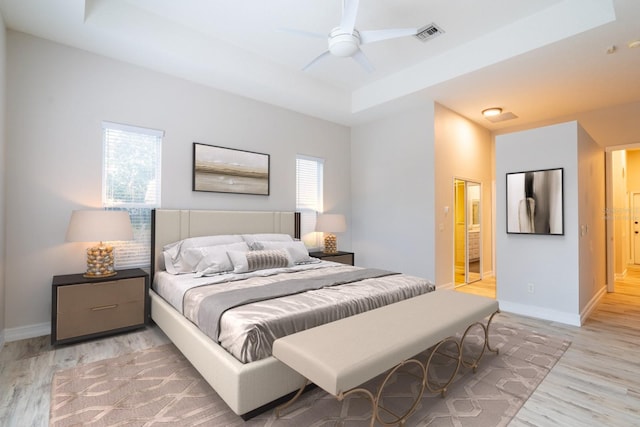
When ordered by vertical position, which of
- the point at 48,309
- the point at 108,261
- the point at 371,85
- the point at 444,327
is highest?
the point at 371,85

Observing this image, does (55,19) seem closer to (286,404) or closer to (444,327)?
(286,404)

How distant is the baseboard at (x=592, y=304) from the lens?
369 cm

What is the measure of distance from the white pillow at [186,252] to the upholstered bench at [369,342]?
1927 millimetres

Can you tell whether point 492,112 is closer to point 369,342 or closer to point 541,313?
point 541,313

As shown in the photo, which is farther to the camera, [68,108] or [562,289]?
[562,289]

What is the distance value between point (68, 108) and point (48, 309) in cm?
208

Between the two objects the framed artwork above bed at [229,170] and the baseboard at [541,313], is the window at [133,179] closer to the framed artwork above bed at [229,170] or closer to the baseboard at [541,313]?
the framed artwork above bed at [229,170]

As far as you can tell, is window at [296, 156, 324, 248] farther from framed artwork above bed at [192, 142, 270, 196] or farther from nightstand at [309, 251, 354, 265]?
framed artwork above bed at [192, 142, 270, 196]

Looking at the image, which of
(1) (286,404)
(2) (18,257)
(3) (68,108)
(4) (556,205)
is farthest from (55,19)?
(4) (556,205)

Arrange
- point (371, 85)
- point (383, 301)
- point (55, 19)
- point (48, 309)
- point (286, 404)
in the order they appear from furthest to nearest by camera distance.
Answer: point (371, 85) → point (48, 309) → point (55, 19) → point (383, 301) → point (286, 404)

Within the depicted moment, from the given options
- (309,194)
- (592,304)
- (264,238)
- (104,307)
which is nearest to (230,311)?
(104,307)

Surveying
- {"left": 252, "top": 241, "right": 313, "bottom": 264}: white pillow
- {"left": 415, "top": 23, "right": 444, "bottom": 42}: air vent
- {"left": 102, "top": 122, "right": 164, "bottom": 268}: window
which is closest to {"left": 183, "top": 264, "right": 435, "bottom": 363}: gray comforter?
{"left": 252, "top": 241, "right": 313, "bottom": 264}: white pillow

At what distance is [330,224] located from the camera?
16.5 feet

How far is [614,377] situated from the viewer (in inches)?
95.3
